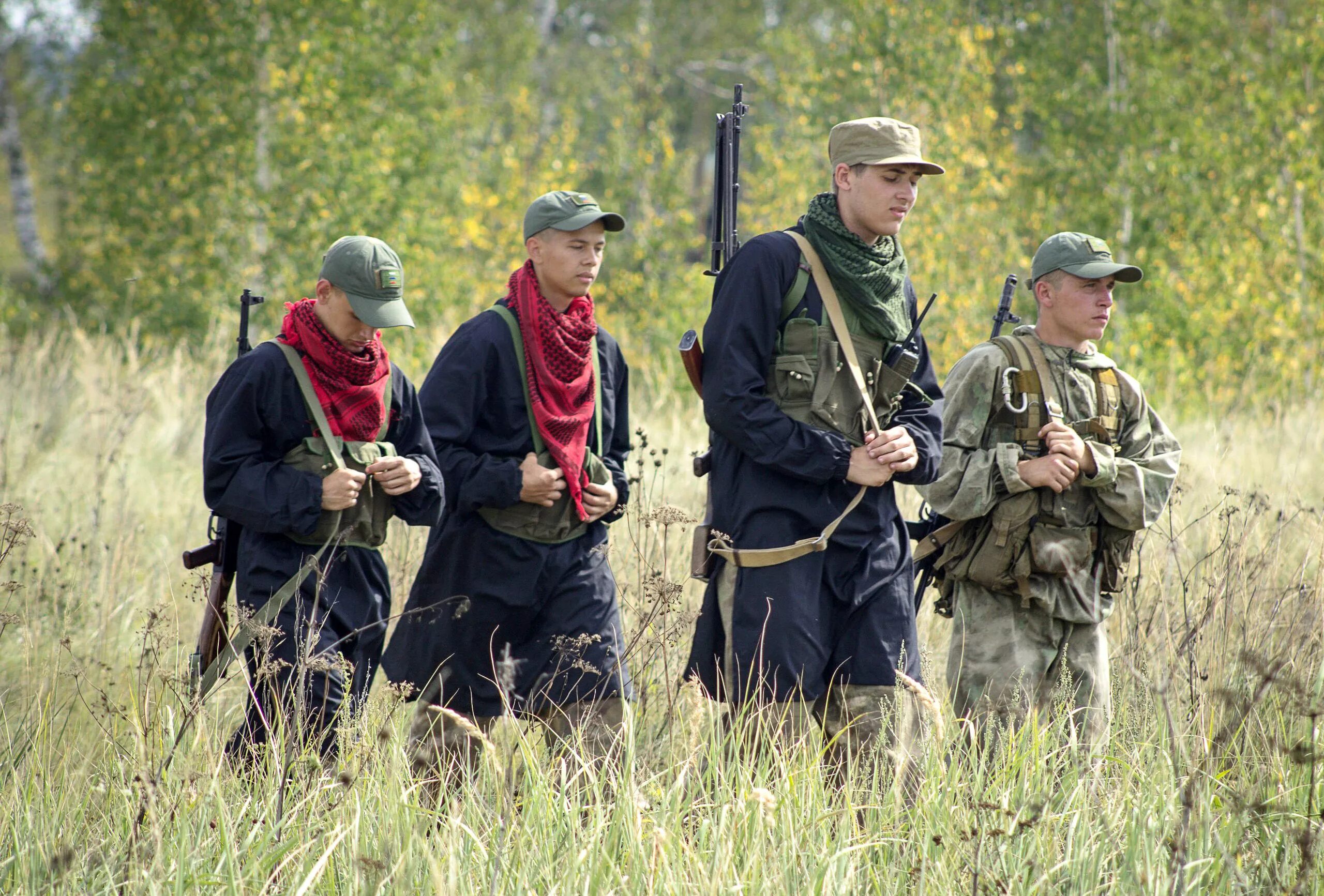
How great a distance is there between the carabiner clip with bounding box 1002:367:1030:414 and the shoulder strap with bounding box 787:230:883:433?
1.64 ft

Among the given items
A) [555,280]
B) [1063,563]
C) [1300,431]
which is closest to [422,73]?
[1300,431]

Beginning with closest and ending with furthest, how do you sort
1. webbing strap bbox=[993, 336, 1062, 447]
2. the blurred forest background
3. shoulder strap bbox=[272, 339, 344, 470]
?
shoulder strap bbox=[272, 339, 344, 470]
webbing strap bbox=[993, 336, 1062, 447]
the blurred forest background

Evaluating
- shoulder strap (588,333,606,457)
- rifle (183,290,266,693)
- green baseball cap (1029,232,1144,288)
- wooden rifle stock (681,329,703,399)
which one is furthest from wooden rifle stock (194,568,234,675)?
green baseball cap (1029,232,1144,288)

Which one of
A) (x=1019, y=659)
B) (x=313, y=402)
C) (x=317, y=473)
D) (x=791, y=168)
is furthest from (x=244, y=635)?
(x=791, y=168)

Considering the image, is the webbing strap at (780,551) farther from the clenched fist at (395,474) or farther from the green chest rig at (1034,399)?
the clenched fist at (395,474)

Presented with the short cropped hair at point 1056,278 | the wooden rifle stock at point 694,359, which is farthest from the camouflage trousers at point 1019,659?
the wooden rifle stock at point 694,359

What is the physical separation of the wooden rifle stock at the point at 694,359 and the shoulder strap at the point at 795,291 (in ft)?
0.82

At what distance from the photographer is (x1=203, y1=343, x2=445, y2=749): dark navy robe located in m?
3.65

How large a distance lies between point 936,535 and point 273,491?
201 centimetres

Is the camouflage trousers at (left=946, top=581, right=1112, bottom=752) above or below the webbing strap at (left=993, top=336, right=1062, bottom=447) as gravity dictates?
below

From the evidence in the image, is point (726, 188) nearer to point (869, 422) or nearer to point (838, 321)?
point (838, 321)

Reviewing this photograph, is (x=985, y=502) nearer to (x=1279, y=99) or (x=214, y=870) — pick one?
(x=214, y=870)

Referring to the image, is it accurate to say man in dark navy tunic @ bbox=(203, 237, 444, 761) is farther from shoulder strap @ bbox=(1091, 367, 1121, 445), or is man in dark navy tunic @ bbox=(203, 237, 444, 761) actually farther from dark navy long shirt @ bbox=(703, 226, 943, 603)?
shoulder strap @ bbox=(1091, 367, 1121, 445)

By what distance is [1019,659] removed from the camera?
398 centimetres
